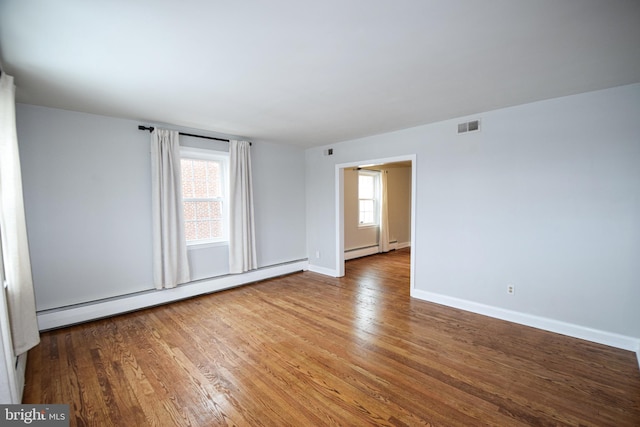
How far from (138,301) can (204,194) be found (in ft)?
5.79

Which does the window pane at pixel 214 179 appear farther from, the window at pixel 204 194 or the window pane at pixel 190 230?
the window pane at pixel 190 230

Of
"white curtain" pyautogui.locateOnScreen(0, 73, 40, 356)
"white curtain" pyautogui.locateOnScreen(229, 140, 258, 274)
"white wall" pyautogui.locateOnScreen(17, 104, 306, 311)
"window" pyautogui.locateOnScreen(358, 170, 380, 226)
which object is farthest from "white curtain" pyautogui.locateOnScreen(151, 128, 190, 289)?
"window" pyautogui.locateOnScreen(358, 170, 380, 226)

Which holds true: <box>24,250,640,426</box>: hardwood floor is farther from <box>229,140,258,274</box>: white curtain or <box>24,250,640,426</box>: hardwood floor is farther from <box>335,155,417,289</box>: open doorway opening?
<box>335,155,417,289</box>: open doorway opening

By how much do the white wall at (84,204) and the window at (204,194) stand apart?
0.27 m

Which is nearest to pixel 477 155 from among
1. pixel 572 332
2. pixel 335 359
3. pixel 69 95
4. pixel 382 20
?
pixel 572 332

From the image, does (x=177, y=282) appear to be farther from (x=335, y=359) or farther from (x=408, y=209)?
(x=408, y=209)

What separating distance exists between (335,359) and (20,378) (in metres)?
2.46

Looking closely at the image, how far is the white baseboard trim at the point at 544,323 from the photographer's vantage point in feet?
8.33

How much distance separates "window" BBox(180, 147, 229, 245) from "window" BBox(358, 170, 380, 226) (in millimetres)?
3582

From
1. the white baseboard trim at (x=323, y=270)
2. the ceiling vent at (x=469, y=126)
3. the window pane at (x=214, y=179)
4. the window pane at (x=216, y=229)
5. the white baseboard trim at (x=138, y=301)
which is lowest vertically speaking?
the white baseboard trim at (x=323, y=270)

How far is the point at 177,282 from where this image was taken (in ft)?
12.6

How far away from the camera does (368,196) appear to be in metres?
7.16

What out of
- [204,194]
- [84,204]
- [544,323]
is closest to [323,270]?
[204,194]

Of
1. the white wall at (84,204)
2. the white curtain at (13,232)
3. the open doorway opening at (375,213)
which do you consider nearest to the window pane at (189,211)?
the white wall at (84,204)
